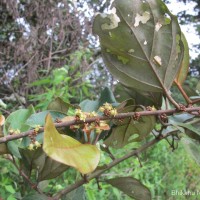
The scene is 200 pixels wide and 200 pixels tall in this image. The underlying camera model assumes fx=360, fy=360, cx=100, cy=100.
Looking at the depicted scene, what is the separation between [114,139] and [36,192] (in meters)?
0.15

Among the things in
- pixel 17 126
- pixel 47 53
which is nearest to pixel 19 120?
pixel 17 126

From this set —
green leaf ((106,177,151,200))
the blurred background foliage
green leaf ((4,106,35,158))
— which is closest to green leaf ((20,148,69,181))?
green leaf ((4,106,35,158))

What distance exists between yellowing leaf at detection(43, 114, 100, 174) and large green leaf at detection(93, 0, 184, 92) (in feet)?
0.54

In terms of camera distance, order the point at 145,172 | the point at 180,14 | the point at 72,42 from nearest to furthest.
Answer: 1. the point at 145,172
2. the point at 72,42
3. the point at 180,14

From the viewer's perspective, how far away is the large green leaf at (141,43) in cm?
44

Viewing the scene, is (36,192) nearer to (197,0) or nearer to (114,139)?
(114,139)

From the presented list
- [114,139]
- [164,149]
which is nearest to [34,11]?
[164,149]

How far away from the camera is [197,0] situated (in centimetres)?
841

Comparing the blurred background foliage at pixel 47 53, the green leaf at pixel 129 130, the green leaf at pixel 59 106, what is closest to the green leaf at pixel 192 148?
the green leaf at pixel 129 130

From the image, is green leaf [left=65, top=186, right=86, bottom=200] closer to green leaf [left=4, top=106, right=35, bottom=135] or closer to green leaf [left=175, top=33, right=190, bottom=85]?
green leaf [left=4, top=106, right=35, bottom=135]

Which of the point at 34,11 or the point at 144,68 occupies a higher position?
the point at 144,68

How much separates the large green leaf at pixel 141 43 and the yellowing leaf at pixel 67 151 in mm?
165

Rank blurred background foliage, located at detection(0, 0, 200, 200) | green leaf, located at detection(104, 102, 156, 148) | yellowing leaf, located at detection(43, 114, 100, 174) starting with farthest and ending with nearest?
blurred background foliage, located at detection(0, 0, 200, 200) → green leaf, located at detection(104, 102, 156, 148) → yellowing leaf, located at detection(43, 114, 100, 174)

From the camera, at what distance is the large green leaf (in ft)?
1.45
